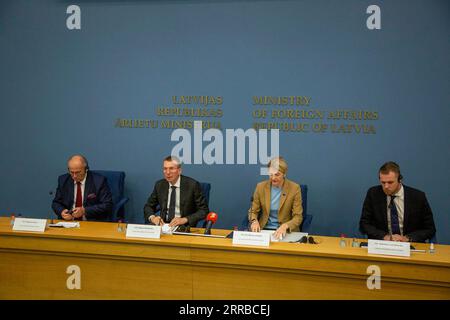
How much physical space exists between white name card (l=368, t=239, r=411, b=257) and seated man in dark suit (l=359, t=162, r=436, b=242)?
675mm

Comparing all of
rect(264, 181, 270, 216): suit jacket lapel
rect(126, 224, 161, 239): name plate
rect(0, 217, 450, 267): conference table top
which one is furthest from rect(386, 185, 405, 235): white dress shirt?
rect(126, 224, 161, 239): name plate

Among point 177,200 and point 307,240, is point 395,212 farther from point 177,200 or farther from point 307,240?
point 177,200

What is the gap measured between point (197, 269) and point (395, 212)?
1.63m

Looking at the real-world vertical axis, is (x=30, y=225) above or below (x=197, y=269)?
above

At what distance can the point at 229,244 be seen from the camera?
3189 millimetres

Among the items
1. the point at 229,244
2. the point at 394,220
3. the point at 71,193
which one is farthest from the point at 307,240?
the point at 71,193

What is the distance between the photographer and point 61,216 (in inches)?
168

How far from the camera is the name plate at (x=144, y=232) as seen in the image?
11.0 feet

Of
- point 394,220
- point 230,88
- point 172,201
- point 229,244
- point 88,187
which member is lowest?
point 229,244
